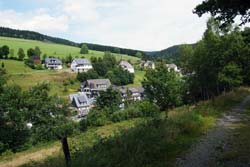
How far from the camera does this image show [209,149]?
11383 mm

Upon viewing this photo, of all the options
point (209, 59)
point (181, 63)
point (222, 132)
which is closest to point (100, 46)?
point (181, 63)

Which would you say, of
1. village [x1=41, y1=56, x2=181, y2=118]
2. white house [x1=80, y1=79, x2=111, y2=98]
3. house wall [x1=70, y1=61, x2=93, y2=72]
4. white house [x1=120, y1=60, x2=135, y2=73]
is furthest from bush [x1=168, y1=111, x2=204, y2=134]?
house wall [x1=70, y1=61, x2=93, y2=72]

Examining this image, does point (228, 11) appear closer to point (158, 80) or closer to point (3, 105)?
point (158, 80)

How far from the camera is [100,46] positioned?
19100 centimetres

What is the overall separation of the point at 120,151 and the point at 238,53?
20.9 metres

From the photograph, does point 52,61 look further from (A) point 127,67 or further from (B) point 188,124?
(B) point 188,124

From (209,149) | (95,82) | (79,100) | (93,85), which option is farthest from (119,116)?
(95,82)

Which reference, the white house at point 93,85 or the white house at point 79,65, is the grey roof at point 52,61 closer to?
the white house at point 79,65

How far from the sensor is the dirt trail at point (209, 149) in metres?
9.74

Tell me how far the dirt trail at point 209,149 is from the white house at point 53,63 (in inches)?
4315

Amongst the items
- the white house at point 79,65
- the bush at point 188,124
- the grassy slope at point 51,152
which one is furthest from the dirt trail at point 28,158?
the white house at point 79,65

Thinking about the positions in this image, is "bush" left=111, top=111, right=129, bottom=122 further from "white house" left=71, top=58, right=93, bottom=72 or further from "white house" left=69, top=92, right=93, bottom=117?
"white house" left=71, top=58, right=93, bottom=72

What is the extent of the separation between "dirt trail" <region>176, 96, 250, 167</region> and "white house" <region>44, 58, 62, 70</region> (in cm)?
10959

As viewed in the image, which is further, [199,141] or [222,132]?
[222,132]
